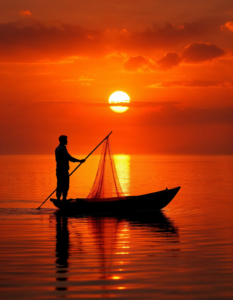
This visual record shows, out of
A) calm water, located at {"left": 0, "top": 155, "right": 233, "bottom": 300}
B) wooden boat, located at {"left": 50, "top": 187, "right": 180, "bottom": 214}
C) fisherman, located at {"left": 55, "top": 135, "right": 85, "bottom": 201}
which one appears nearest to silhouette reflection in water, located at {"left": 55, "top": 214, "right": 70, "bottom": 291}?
calm water, located at {"left": 0, "top": 155, "right": 233, "bottom": 300}

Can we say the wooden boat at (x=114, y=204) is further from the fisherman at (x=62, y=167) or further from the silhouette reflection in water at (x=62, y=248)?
the silhouette reflection in water at (x=62, y=248)

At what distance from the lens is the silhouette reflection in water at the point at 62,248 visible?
8.20 metres

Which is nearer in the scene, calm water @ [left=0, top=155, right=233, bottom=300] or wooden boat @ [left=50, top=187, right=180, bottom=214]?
calm water @ [left=0, top=155, right=233, bottom=300]

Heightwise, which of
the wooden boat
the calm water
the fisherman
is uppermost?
the fisherman

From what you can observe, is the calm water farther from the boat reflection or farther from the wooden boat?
the wooden boat

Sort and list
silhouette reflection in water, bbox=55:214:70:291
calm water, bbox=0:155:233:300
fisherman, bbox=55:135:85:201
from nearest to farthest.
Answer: calm water, bbox=0:155:233:300 → silhouette reflection in water, bbox=55:214:70:291 → fisherman, bbox=55:135:85:201

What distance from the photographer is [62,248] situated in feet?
36.0

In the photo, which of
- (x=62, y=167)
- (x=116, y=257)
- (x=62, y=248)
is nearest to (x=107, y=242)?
(x=62, y=248)

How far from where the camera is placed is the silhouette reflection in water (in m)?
8.20

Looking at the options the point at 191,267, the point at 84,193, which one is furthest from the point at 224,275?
the point at 84,193

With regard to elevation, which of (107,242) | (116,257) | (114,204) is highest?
(114,204)

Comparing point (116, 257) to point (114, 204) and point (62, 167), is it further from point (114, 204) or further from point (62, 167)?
point (62, 167)

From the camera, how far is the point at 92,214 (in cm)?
1839

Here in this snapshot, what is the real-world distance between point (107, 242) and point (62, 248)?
142cm
